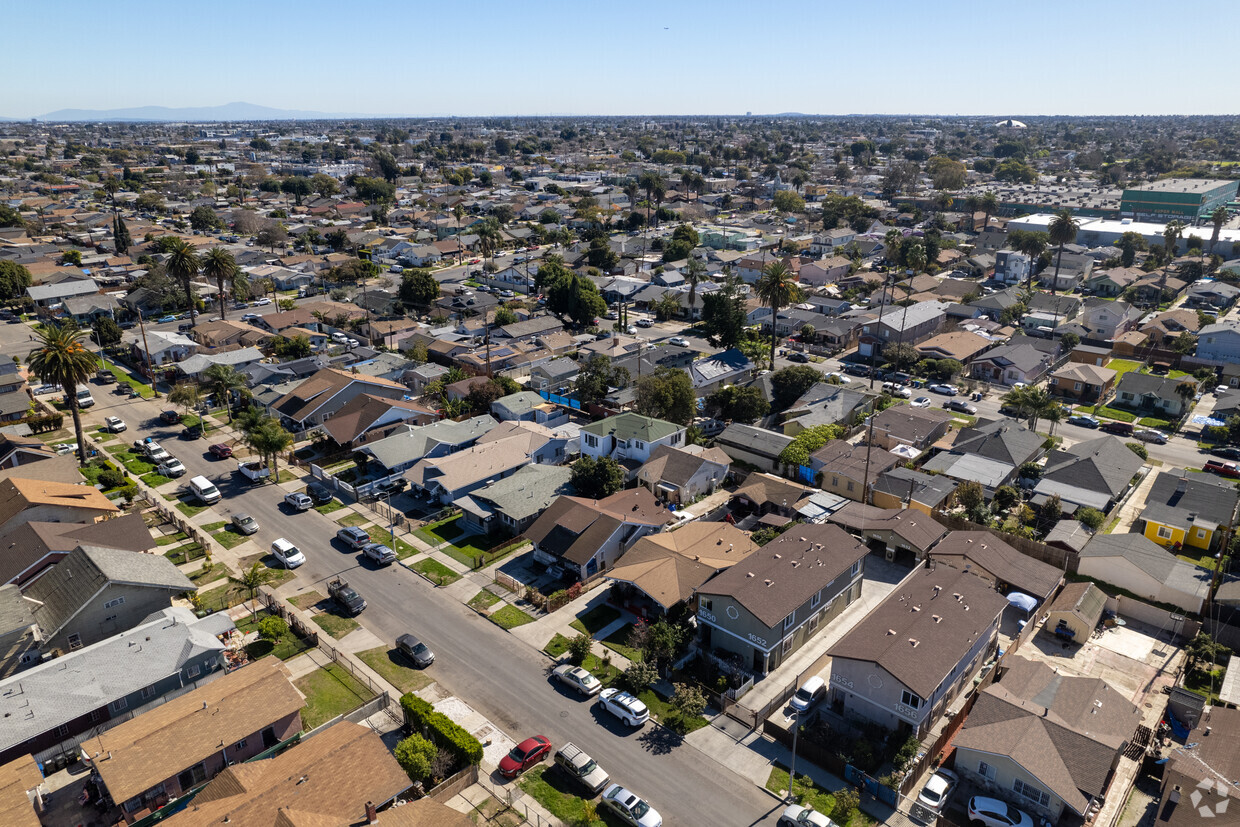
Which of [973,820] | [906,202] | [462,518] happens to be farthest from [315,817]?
[906,202]

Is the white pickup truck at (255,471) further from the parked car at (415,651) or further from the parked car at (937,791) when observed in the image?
the parked car at (937,791)

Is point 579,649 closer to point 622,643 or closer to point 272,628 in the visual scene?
point 622,643

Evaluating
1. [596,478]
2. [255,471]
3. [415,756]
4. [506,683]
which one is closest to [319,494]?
[255,471]

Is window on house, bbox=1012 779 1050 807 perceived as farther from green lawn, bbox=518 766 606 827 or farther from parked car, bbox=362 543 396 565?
parked car, bbox=362 543 396 565

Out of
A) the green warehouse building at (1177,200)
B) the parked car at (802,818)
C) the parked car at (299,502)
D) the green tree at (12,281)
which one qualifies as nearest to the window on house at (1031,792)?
the parked car at (802,818)

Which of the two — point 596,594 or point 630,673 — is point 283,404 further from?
point 630,673

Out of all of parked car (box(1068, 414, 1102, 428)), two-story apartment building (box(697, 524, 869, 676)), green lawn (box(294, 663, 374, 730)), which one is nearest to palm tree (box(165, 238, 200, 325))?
green lawn (box(294, 663, 374, 730))
